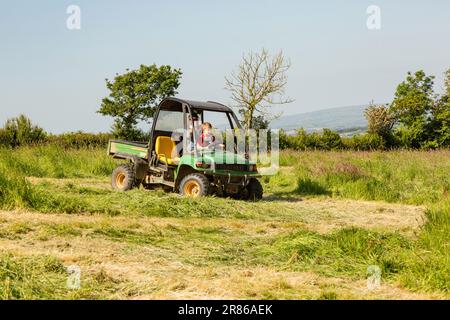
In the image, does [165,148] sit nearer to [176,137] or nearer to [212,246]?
[176,137]

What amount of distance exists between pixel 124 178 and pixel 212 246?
6.40m

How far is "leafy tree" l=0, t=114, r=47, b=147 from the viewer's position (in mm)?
25984

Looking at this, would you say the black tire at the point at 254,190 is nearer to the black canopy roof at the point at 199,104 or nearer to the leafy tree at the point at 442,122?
the black canopy roof at the point at 199,104

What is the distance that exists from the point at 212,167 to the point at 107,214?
3.05 metres

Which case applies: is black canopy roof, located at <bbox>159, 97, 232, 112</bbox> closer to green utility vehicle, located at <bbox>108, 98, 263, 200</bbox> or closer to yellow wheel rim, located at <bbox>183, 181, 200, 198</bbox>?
green utility vehicle, located at <bbox>108, 98, 263, 200</bbox>

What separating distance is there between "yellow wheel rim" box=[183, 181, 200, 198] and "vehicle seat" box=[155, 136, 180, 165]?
0.83 metres

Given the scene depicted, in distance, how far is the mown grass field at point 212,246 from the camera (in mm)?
4691

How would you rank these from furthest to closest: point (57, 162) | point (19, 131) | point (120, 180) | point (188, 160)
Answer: point (19, 131) → point (57, 162) → point (120, 180) → point (188, 160)

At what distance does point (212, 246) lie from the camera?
6566 millimetres

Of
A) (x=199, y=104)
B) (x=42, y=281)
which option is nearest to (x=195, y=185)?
(x=199, y=104)

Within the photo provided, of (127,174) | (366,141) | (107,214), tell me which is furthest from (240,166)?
(366,141)

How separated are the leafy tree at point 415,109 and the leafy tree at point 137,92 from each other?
63.6 ft

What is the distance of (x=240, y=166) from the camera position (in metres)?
11.7

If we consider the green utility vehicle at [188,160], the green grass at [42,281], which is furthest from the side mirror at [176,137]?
the green grass at [42,281]
